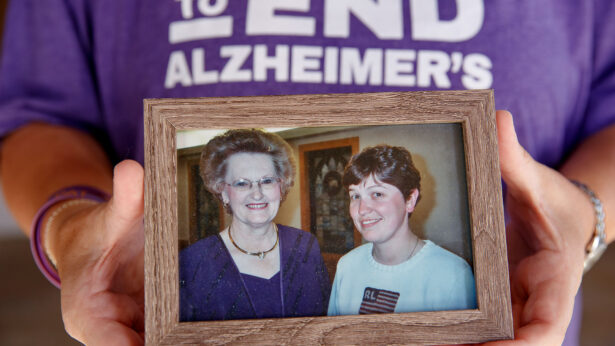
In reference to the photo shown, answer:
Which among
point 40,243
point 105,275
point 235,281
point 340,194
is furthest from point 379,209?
point 40,243

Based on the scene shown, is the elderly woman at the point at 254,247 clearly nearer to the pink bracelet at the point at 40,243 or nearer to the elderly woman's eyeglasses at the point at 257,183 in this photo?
the elderly woman's eyeglasses at the point at 257,183

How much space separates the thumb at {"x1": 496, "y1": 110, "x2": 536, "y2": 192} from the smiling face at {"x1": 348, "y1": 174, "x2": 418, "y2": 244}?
0.30 feet

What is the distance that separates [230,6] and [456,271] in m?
0.41

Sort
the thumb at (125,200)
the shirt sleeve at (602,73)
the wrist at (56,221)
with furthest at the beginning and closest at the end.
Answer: the shirt sleeve at (602,73), the wrist at (56,221), the thumb at (125,200)

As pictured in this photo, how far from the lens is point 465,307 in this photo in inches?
17.8

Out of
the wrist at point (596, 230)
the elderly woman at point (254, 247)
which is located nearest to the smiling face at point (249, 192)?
the elderly woman at point (254, 247)

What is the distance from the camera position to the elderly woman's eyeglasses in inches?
17.8

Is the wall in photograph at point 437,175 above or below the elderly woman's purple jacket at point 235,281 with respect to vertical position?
above

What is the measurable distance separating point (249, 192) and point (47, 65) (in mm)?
461

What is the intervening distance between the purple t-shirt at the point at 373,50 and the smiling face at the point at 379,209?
7.0 inches

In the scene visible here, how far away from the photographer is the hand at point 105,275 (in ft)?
1.50

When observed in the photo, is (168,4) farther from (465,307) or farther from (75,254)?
(465,307)

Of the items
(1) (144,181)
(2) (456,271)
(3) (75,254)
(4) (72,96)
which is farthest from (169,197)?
(4) (72,96)

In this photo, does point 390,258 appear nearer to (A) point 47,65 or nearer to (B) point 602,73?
(B) point 602,73
